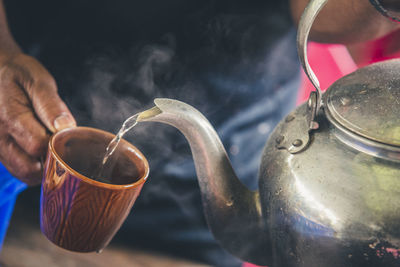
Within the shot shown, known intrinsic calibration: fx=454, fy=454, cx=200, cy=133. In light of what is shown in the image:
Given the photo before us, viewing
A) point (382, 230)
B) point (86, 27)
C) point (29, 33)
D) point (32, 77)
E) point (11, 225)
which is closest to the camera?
point (382, 230)

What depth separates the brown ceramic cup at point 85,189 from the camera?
2.12ft

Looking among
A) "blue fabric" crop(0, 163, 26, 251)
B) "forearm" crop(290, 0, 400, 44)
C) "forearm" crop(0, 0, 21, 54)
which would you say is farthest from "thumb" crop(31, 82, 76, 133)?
"forearm" crop(290, 0, 400, 44)

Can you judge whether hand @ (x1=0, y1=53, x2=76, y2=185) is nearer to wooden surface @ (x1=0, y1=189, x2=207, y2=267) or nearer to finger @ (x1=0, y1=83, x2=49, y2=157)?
finger @ (x1=0, y1=83, x2=49, y2=157)

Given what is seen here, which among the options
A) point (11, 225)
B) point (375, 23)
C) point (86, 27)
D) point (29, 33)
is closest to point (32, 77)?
point (86, 27)

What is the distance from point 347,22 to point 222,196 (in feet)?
2.04

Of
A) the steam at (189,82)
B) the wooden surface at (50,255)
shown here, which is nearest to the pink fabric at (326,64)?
the steam at (189,82)

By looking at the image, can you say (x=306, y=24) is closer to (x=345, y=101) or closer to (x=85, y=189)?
(x=345, y=101)

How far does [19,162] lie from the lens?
2.81 feet

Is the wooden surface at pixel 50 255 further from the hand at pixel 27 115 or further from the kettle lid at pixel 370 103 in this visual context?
the kettle lid at pixel 370 103

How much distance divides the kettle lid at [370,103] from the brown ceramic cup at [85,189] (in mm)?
309

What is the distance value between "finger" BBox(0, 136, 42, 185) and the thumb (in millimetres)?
84

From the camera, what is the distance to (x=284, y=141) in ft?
2.36

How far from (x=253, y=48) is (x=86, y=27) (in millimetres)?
420

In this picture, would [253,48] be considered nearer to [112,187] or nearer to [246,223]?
[246,223]
